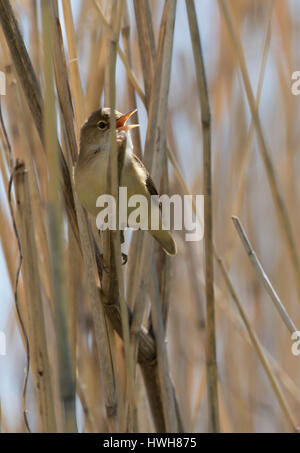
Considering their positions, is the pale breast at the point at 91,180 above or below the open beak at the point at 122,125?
below

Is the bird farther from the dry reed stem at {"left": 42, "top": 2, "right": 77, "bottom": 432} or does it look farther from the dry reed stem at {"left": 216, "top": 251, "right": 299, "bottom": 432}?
the dry reed stem at {"left": 42, "top": 2, "right": 77, "bottom": 432}

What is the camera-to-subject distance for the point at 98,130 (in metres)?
1.41

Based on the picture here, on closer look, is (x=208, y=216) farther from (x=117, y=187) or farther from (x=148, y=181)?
(x=117, y=187)

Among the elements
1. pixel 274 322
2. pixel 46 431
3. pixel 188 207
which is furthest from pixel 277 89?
pixel 46 431

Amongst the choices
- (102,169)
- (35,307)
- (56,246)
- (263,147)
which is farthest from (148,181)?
(56,246)

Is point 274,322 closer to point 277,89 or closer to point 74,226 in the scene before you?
point 277,89

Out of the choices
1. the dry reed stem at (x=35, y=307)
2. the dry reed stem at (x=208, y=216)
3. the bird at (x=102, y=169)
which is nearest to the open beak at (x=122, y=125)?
the bird at (x=102, y=169)

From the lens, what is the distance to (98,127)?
4.62 feet

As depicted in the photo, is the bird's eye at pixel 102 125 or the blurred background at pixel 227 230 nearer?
the bird's eye at pixel 102 125

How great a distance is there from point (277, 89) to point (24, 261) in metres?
1.22

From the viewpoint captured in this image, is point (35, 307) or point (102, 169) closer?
point (35, 307)

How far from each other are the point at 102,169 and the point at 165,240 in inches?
8.5

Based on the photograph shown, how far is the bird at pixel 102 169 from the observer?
1.32 meters

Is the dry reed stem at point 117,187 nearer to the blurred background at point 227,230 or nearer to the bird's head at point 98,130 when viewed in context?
the bird's head at point 98,130
